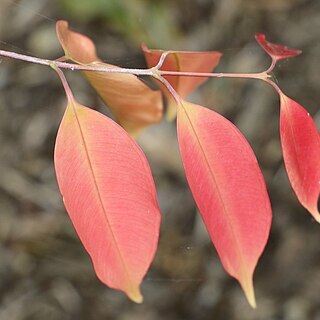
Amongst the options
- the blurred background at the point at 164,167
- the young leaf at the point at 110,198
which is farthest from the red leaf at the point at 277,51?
the blurred background at the point at 164,167

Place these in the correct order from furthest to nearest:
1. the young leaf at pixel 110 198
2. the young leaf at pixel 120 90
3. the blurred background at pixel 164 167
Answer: the blurred background at pixel 164 167
the young leaf at pixel 120 90
the young leaf at pixel 110 198

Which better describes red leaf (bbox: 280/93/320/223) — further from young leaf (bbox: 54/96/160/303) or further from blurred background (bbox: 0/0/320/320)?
blurred background (bbox: 0/0/320/320)

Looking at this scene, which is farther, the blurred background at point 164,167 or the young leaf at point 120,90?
the blurred background at point 164,167

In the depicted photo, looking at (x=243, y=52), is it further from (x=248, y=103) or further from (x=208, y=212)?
(x=208, y=212)

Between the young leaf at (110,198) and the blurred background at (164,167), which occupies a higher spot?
the young leaf at (110,198)

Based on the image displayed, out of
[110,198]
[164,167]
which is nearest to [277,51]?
[110,198]

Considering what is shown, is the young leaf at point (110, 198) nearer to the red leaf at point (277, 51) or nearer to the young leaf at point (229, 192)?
the young leaf at point (229, 192)

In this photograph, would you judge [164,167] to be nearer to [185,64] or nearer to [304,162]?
[185,64]
